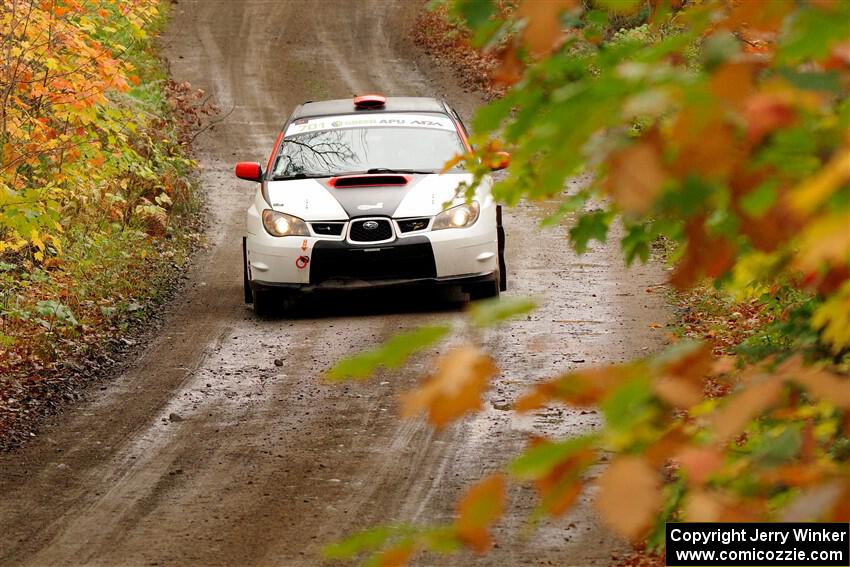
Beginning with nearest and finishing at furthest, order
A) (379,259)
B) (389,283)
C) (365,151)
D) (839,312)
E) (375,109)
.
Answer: (839,312) < (379,259) < (389,283) < (365,151) < (375,109)

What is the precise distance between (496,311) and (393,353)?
0.18 meters

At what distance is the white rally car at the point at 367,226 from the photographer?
1104cm

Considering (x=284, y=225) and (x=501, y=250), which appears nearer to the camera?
(x=284, y=225)

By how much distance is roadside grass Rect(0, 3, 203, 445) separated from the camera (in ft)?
32.7

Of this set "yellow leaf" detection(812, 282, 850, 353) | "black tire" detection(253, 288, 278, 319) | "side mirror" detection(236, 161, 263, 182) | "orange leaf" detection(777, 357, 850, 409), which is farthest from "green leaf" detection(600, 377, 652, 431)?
"side mirror" detection(236, 161, 263, 182)

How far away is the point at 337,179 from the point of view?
37.4ft

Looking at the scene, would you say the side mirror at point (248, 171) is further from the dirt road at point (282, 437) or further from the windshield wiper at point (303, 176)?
the dirt road at point (282, 437)

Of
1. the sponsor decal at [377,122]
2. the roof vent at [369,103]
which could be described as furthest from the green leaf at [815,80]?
the roof vent at [369,103]

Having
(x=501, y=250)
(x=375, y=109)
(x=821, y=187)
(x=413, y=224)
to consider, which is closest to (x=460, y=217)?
(x=413, y=224)

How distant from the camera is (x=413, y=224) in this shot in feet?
36.3

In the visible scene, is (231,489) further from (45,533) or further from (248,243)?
(248,243)

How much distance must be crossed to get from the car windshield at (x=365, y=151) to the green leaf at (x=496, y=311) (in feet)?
31.8

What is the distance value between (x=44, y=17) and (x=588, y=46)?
7.61m

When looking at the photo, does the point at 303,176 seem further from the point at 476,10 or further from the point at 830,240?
the point at 830,240
